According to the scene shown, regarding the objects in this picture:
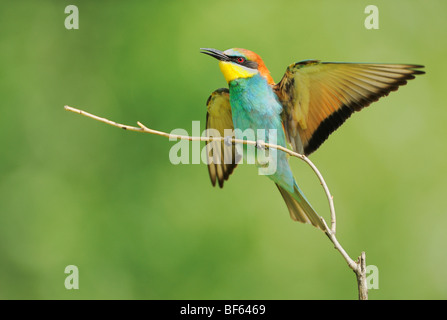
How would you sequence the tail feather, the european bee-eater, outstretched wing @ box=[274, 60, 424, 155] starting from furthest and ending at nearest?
the tail feather, the european bee-eater, outstretched wing @ box=[274, 60, 424, 155]

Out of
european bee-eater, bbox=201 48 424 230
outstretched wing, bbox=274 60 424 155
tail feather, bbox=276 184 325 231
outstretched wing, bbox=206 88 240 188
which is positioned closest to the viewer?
outstretched wing, bbox=274 60 424 155

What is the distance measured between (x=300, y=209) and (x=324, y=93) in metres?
0.48

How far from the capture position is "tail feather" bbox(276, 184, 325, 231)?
2304 mm

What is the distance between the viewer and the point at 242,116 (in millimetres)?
2387

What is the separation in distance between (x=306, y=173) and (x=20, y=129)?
2142 millimetres

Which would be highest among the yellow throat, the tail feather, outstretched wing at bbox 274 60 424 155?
the yellow throat

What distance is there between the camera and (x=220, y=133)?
104 inches

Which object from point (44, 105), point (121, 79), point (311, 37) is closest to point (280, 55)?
point (311, 37)

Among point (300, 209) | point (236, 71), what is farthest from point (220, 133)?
point (300, 209)

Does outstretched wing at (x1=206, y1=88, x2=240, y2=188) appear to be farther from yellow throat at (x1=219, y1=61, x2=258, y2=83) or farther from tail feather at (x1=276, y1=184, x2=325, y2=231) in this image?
tail feather at (x1=276, y1=184, x2=325, y2=231)

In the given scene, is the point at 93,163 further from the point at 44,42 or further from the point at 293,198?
the point at 293,198

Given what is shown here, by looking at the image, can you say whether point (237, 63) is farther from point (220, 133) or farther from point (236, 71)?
point (220, 133)

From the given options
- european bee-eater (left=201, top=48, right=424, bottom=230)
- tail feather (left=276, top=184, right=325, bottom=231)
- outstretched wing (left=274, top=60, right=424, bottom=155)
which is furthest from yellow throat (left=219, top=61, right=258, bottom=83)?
tail feather (left=276, top=184, right=325, bottom=231)

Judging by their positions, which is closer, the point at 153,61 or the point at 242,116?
the point at 242,116
